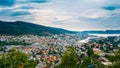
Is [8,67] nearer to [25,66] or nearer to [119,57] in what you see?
[25,66]

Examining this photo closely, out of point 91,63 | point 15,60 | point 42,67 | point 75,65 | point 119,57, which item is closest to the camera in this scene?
point 119,57

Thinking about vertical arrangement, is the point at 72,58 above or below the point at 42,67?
above

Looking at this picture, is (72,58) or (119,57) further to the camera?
(72,58)

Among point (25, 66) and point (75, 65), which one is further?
point (75, 65)

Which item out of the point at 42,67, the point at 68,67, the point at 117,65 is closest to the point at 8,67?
the point at 68,67

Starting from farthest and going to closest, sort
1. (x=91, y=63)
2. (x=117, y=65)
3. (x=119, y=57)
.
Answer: (x=91, y=63) → (x=119, y=57) → (x=117, y=65)

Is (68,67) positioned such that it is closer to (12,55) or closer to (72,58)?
(72,58)

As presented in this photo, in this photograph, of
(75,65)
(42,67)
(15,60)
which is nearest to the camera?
(15,60)

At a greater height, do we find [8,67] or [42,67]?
[8,67]

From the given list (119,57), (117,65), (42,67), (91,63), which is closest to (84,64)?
(91,63)
